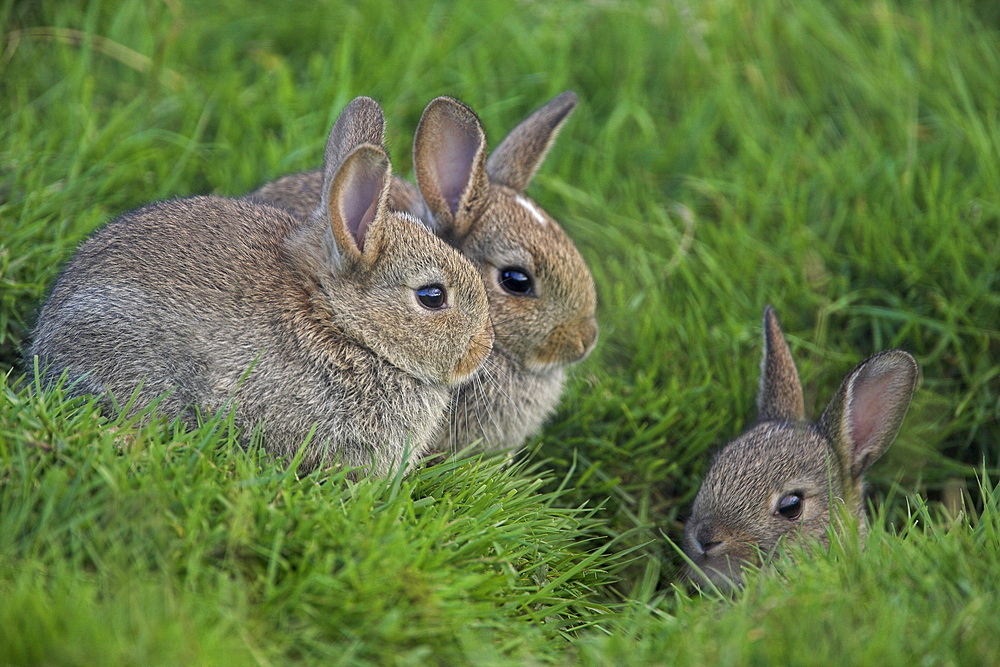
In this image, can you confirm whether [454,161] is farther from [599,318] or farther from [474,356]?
[599,318]

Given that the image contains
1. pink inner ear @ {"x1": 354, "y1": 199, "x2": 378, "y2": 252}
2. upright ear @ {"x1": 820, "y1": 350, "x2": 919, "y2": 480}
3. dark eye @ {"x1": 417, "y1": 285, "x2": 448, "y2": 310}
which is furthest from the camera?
upright ear @ {"x1": 820, "y1": 350, "x2": 919, "y2": 480}

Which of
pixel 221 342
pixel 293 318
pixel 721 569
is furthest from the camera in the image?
pixel 721 569

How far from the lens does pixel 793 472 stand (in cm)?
425

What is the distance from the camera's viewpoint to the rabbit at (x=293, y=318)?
372 centimetres

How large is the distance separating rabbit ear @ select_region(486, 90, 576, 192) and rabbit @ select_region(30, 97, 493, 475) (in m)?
0.93

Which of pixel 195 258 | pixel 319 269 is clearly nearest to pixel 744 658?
pixel 319 269

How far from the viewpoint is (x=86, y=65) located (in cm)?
549

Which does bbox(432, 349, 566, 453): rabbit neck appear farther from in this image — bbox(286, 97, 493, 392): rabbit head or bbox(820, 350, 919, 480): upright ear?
bbox(820, 350, 919, 480): upright ear

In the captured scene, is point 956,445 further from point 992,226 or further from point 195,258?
point 195,258

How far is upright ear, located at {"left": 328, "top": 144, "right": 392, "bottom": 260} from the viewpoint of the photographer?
369 centimetres

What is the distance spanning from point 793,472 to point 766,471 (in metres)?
0.11

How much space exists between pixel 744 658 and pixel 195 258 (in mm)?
2322

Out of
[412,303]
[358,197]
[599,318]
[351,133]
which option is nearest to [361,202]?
[358,197]

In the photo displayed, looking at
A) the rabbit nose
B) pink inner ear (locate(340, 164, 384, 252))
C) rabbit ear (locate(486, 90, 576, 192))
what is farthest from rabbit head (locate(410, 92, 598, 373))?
the rabbit nose
